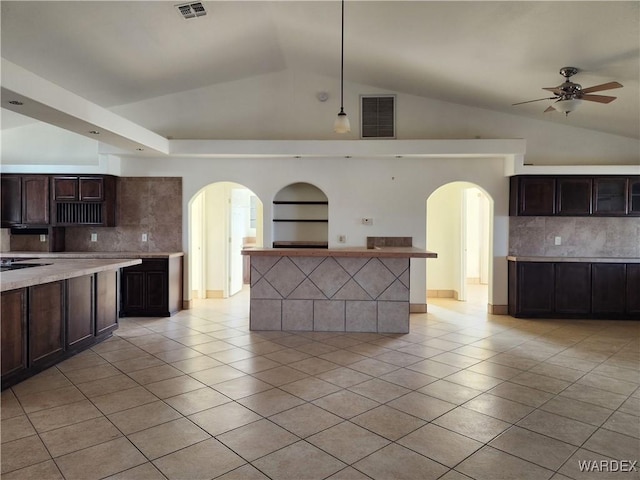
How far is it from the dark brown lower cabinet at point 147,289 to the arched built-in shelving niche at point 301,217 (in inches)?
71.0

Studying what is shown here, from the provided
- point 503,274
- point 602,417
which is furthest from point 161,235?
point 602,417

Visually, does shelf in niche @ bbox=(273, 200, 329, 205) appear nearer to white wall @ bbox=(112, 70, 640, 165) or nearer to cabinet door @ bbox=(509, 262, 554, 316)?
white wall @ bbox=(112, 70, 640, 165)

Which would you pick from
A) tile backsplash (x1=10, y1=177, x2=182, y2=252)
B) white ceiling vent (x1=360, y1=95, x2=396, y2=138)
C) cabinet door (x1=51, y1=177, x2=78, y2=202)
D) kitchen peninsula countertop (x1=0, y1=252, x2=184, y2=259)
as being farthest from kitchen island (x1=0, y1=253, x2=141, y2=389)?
white ceiling vent (x1=360, y1=95, x2=396, y2=138)

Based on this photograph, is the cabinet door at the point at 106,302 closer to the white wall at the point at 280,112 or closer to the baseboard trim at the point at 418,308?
the white wall at the point at 280,112

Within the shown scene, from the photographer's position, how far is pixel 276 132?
21.2ft

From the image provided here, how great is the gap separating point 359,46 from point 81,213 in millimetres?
4721

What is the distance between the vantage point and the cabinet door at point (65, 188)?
20.1 feet

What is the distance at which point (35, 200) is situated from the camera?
20.1 feet

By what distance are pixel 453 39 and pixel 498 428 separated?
11.9 feet

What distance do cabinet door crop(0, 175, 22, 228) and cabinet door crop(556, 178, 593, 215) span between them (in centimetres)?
793

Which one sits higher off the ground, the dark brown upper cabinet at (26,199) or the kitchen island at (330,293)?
the dark brown upper cabinet at (26,199)

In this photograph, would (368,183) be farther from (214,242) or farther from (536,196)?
(214,242)

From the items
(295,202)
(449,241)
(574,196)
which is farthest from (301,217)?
(574,196)

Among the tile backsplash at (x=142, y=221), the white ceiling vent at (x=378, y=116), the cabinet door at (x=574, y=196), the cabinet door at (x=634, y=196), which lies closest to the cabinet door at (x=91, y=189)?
the tile backsplash at (x=142, y=221)
